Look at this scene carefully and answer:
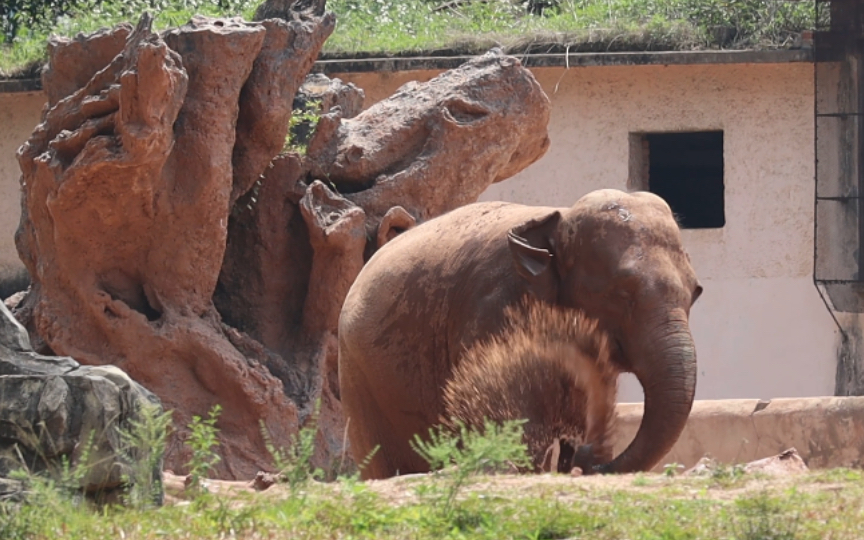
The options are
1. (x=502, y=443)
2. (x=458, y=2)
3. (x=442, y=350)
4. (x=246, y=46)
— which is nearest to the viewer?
(x=502, y=443)

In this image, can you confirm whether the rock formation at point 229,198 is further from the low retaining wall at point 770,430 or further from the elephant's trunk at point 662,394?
the elephant's trunk at point 662,394

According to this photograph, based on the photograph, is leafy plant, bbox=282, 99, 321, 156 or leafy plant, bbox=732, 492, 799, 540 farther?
leafy plant, bbox=282, 99, 321, 156

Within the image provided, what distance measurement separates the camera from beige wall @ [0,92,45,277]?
17406 mm

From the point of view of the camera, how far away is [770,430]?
9906 millimetres

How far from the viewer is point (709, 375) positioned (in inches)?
666

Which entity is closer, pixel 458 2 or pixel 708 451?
pixel 708 451

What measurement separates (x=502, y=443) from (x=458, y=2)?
14.8m

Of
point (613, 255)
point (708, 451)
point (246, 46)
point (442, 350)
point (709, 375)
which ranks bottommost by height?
point (709, 375)

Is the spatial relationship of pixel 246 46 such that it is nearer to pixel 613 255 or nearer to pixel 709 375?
pixel 613 255

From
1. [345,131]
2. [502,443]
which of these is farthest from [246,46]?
[502,443]

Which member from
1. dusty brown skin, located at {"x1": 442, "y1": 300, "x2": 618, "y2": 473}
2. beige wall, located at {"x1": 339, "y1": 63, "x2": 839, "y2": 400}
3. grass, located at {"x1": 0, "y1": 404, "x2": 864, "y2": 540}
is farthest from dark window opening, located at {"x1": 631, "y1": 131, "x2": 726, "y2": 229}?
grass, located at {"x1": 0, "y1": 404, "x2": 864, "y2": 540}

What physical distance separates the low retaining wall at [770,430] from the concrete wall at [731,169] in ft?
22.5

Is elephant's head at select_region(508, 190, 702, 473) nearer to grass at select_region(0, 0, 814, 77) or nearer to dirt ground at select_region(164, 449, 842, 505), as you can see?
dirt ground at select_region(164, 449, 842, 505)

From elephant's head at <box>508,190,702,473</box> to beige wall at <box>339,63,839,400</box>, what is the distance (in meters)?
9.11
